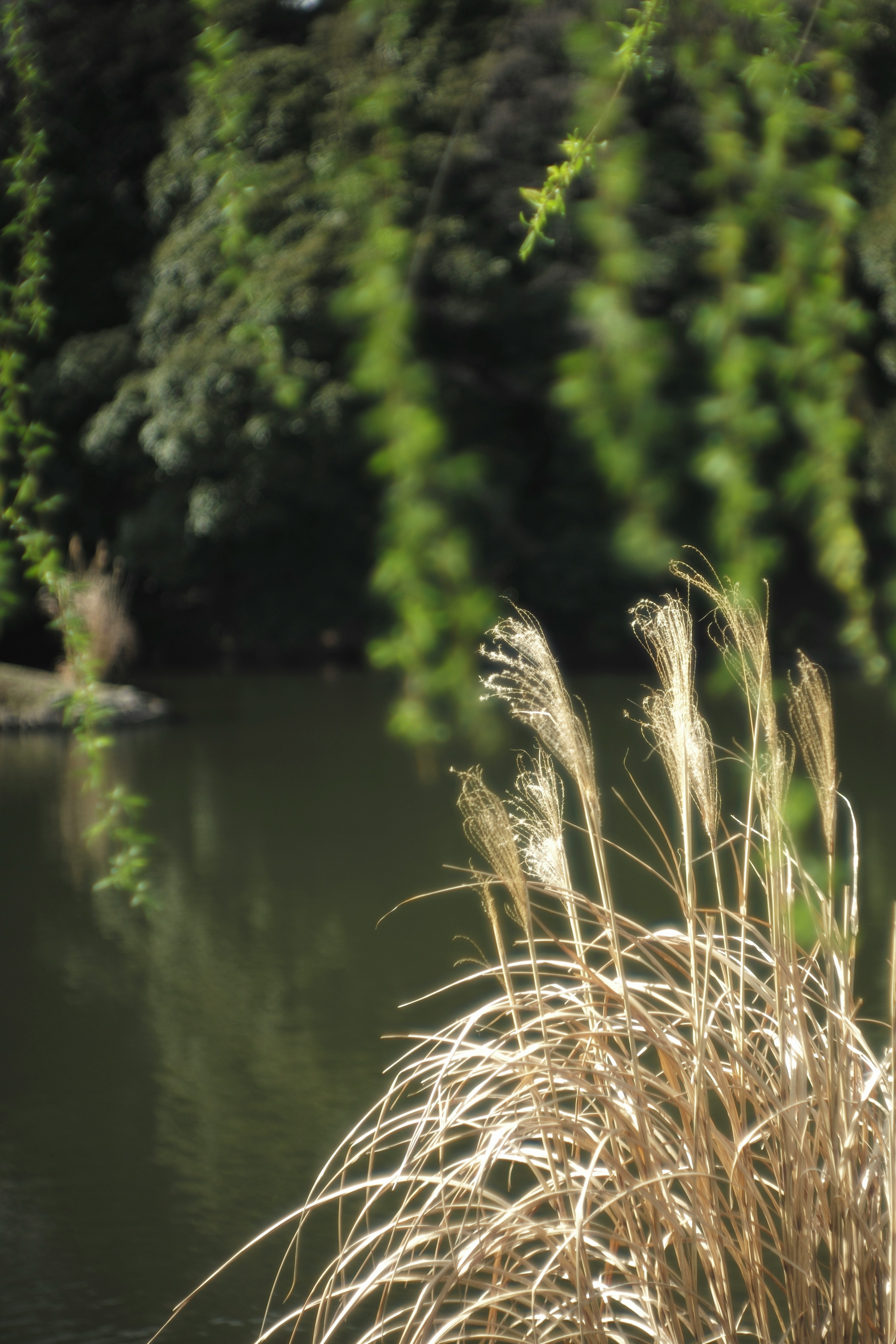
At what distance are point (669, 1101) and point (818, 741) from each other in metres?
0.40

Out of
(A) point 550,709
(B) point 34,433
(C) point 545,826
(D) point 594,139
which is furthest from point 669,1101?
(B) point 34,433

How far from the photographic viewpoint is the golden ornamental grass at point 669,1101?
1329 millimetres

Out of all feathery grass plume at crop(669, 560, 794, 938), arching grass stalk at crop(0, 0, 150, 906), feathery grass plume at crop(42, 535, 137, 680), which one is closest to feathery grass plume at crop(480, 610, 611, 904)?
feathery grass plume at crop(669, 560, 794, 938)

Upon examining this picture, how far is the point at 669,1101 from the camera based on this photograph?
55.7 inches

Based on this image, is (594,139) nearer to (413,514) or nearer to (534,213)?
(413,514)

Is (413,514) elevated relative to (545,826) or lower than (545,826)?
elevated

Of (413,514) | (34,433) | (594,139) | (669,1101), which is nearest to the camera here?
(413,514)

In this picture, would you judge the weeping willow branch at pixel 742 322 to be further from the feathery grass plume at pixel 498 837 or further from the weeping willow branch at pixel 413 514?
the feathery grass plume at pixel 498 837

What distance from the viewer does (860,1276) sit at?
53.6 inches

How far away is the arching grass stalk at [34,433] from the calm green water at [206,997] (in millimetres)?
1154

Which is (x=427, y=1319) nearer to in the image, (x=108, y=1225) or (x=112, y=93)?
(x=108, y=1225)

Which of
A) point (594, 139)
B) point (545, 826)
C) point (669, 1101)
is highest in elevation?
point (594, 139)

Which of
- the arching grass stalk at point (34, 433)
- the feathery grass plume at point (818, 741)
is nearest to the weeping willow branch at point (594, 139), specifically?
the feathery grass plume at point (818, 741)

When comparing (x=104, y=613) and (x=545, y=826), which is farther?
(x=104, y=613)
